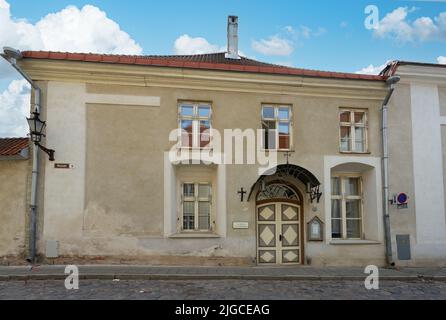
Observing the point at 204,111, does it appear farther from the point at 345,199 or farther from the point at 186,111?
the point at 345,199

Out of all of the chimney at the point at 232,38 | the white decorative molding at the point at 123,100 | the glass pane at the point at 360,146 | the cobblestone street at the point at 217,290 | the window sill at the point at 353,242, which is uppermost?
the chimney at the point at 232,38

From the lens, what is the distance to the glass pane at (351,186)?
12491 mm

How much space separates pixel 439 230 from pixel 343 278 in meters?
4.62

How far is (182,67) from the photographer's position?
11016 mm

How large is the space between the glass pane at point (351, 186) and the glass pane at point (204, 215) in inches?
193

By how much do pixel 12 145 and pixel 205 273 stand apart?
22.8 feet

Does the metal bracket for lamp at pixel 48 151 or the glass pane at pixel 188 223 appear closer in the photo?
the metal bracket for lamp at pixel 48 151

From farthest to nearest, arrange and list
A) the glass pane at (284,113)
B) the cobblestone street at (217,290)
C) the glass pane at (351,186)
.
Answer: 1. the glass pane at (351,186)
2. the glass pane at (284,113)
3. the cobblestone street at (217,290)

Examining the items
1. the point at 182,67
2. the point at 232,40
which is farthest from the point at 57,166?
the point at 232,40

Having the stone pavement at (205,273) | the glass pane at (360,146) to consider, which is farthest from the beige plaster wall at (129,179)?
the glass pane at (360,146)

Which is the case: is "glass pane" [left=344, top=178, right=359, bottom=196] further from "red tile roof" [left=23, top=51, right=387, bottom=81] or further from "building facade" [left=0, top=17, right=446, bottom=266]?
"red tile roof" [left=23, top=51, right=387, bottom=81]

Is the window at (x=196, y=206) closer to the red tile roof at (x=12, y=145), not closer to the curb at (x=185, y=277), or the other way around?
the curb at (x=185, y=277)

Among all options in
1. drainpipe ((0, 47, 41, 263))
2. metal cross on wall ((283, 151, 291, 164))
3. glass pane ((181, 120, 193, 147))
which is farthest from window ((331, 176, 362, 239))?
drainpipe ((0, 47, 41, 263))

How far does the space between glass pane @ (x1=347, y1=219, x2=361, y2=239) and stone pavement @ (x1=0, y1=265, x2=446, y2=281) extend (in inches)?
59.7
